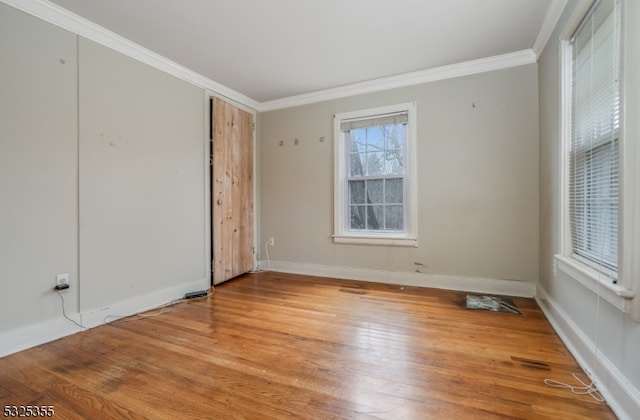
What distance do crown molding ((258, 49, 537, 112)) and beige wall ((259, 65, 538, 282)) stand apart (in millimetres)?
72

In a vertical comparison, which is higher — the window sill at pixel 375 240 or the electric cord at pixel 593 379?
the window sill at pixel 375 240

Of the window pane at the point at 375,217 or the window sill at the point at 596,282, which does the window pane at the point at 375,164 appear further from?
the window sill at the point at 596,282

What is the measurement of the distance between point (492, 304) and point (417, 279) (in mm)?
874

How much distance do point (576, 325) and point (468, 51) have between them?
264 centimetres

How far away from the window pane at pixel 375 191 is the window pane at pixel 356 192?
10 centimetres

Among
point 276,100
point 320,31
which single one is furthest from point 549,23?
point 276,100

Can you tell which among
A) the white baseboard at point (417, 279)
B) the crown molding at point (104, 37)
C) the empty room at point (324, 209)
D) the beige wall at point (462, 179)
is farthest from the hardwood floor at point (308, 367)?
the crown molding at point (104, 37)

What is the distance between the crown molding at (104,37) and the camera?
2146 mm

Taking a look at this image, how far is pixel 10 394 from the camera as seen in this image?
1.58 meters

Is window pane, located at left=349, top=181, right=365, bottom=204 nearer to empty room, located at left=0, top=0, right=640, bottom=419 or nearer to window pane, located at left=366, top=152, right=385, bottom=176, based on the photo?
empty room, located at left=0, top=0, right=640, bottom=419

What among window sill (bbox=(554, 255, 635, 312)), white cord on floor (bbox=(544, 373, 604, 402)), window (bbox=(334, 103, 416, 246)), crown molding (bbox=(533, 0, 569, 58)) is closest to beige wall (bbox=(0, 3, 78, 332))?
window (bbox=(334, 103, 416, 246))

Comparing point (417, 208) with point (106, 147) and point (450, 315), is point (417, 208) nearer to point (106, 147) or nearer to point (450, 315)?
point (450, 315)

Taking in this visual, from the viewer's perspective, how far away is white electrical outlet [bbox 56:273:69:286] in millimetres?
2262

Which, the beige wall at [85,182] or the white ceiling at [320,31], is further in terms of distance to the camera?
the white ceiling at [320,31]
